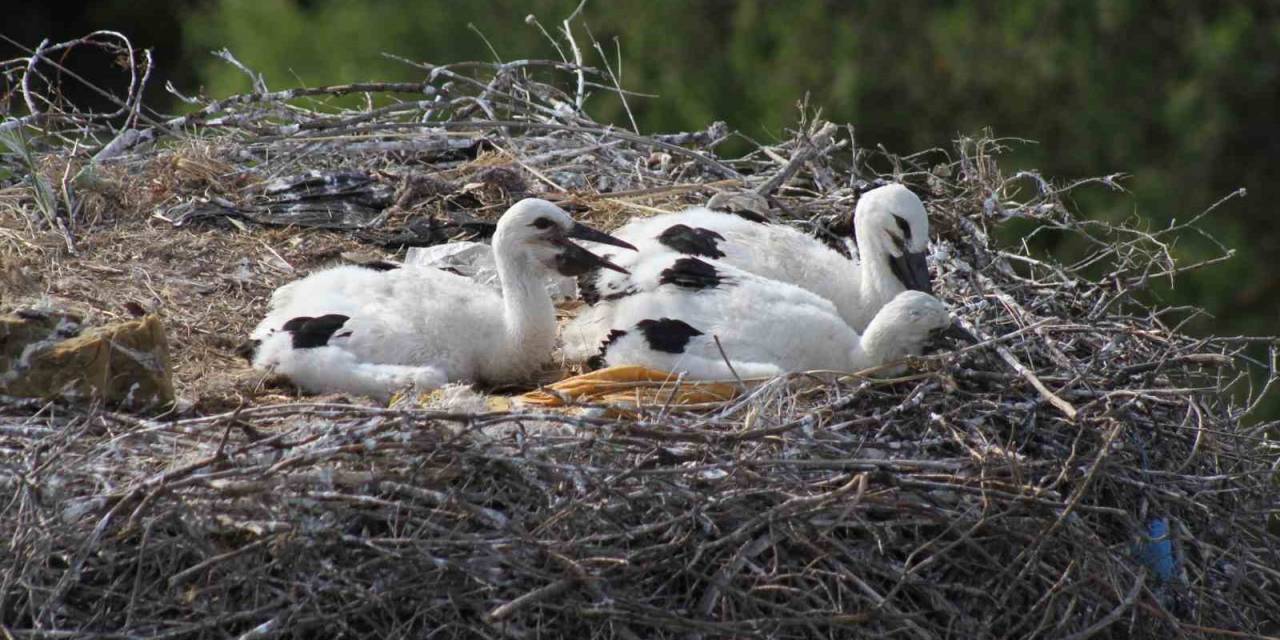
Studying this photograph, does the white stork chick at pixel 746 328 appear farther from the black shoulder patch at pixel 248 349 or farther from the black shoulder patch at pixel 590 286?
the black shoulder patch at pixel 248 349

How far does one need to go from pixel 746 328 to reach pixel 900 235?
2.08ft

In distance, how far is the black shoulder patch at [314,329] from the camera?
15.4 feet

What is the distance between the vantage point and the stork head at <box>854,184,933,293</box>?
16.3ft

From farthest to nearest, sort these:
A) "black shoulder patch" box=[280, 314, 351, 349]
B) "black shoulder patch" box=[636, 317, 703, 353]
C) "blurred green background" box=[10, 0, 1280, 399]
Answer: "blurred green background" box=[10, 0, 1280, 399] → "black shoulder patch" box=[280, 314, 351, 349] → "black shoulder patch" box=[636, 317, 703, 353]

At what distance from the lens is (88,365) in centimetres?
429

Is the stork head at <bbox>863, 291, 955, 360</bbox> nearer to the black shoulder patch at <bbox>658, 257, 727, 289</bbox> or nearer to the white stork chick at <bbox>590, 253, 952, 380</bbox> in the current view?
the white stork chick at <bbox>590, 253, 952, 380</bbox>

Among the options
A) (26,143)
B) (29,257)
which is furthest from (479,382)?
(26,143)

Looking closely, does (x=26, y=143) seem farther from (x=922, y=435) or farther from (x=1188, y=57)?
(x=1188, y=57)

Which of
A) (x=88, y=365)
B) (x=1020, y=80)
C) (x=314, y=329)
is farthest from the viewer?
(x=1020, y=80)

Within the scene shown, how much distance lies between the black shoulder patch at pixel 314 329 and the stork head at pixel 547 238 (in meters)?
0.50

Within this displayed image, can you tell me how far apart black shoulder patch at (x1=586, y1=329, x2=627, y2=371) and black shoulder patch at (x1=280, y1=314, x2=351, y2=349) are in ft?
2.06

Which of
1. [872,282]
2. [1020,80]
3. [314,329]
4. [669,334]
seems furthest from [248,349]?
[1020,80]

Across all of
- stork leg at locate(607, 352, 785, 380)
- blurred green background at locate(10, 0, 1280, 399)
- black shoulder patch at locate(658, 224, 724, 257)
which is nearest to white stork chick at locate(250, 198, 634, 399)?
black shoulder patch at locate(658, 224, 724, 257)

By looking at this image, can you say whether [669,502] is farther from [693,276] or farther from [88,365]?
[88,365]
